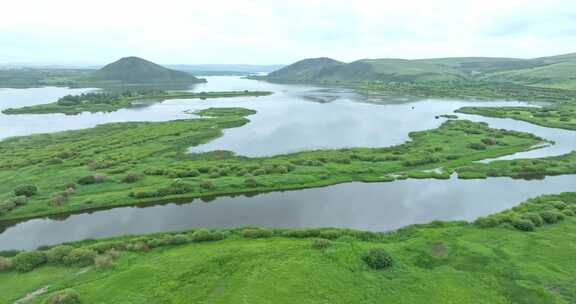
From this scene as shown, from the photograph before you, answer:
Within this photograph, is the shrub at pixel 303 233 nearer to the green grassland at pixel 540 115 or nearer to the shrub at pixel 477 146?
the shrub at pixel 477 146

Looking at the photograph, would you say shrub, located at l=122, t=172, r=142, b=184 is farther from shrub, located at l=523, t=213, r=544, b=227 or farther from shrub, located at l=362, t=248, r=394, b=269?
shrub, located at l=523, t=213, r=544, b=227

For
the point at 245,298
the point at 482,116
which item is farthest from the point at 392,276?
the point at 482,116

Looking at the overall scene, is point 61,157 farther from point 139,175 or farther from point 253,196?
point 253,196

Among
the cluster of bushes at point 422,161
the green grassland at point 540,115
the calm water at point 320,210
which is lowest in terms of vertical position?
the calm water at point 320,210

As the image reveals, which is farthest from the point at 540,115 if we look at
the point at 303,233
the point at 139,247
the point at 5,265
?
the point at 5,265

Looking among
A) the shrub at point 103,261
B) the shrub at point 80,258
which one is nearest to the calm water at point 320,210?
the shrub at point 80,258

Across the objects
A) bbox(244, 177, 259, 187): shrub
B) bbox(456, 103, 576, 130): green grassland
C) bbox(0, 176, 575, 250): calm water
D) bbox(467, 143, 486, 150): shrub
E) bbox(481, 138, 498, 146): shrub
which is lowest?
bbox(0, 176, 575, 250): calm water

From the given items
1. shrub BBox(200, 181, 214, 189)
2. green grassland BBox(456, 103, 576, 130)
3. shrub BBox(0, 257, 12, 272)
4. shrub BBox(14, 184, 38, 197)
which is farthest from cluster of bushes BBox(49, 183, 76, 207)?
green grassland BBox(456, 103, 576, 130)
